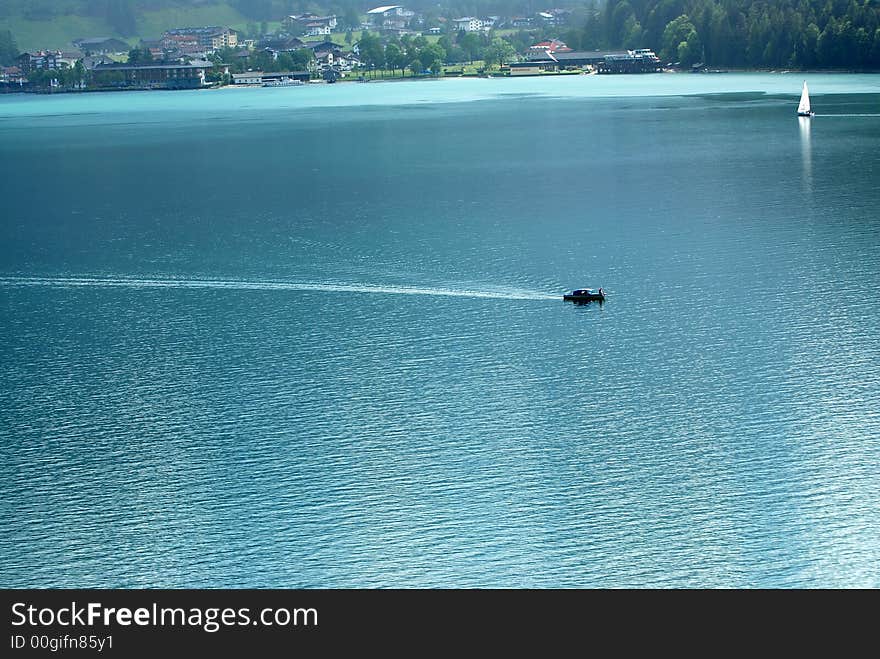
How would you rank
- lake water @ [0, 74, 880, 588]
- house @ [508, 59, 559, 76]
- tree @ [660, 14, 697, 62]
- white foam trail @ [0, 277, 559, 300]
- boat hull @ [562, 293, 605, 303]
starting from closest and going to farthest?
lake water @ [0, 74, 880, 588] < boat hull @ [562, 293, 605, 303] < white foam trail @ [0, 277, 559, 300] < tree @ [660, 14, 697, 62] < house @ [508, 59, 559, 76]

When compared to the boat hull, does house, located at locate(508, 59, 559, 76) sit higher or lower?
higher

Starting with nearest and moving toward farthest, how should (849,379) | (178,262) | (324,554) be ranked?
(324,554), (849,379), (178,262)

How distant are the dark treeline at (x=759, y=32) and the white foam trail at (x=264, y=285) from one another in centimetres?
10893

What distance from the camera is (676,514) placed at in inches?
848

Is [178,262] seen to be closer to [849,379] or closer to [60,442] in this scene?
[60,442]

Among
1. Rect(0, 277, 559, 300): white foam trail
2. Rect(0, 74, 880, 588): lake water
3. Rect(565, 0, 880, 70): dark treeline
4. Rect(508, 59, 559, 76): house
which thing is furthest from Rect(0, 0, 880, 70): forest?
Rect(0, 277, 559, 300): white foam trail

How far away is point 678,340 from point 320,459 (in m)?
11.1

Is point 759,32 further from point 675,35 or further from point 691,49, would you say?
point 675,35

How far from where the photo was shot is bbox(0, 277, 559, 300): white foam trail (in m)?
36.0

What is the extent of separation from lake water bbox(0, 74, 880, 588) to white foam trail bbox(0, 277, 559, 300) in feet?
0.48

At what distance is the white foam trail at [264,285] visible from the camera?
118 feet

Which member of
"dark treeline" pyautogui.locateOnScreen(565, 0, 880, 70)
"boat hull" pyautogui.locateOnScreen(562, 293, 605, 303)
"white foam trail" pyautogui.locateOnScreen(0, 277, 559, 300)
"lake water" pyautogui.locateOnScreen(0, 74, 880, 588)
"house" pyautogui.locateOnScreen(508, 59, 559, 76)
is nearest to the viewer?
"lake water" pyautogui.locateOnScreen(0, 74, 880, 588)

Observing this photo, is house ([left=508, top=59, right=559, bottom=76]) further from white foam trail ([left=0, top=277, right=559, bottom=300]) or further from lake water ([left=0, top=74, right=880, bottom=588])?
white foam trail ([left=0, top=277, right=559, bottom=300])
